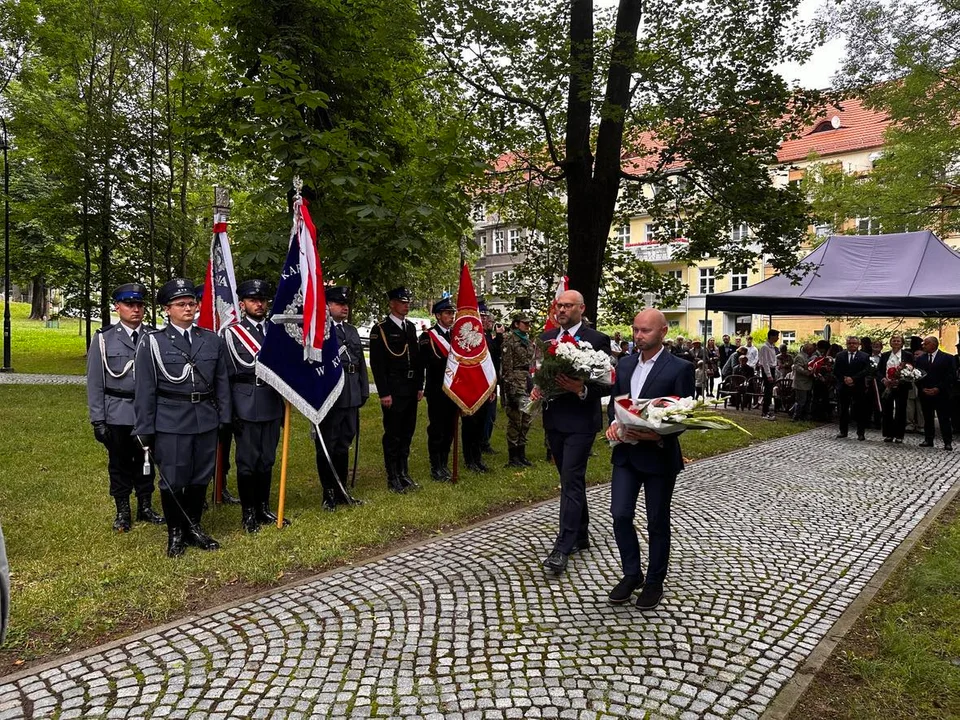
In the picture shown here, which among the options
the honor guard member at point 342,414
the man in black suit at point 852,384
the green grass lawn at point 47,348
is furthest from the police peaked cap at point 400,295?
the green grass lawn at point 47,348

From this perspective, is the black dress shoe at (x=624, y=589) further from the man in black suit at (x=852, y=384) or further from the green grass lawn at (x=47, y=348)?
the green grass lawn at (x=47, y=348)

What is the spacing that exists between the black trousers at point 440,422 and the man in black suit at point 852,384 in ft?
27.7

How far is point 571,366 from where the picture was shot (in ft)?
16.0

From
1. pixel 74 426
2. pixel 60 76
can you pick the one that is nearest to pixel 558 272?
pixel 74 426

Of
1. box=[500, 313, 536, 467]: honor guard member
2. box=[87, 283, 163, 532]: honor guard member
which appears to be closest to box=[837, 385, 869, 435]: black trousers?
box=[500, 313, 536, 467]: honor guard member

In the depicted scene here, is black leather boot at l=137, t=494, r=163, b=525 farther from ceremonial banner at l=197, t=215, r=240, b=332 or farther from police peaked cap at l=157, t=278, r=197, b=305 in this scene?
police peaked cap at l=157, t=278, r=197, b=305

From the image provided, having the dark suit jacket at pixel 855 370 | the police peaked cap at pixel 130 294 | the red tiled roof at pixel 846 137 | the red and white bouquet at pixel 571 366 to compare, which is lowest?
the dark suit jacket at pixel 855 370

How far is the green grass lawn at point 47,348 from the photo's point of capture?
2175 cm

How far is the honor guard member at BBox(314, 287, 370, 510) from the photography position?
Result: 6.83 m

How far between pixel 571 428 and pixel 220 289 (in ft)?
14.5

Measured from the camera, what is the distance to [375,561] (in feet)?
17.4

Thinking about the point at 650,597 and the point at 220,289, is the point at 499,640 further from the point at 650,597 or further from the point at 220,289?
the point at 220,289

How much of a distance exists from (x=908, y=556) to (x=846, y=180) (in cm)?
1867

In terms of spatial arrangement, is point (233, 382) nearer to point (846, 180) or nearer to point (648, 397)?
point (648, 397)
